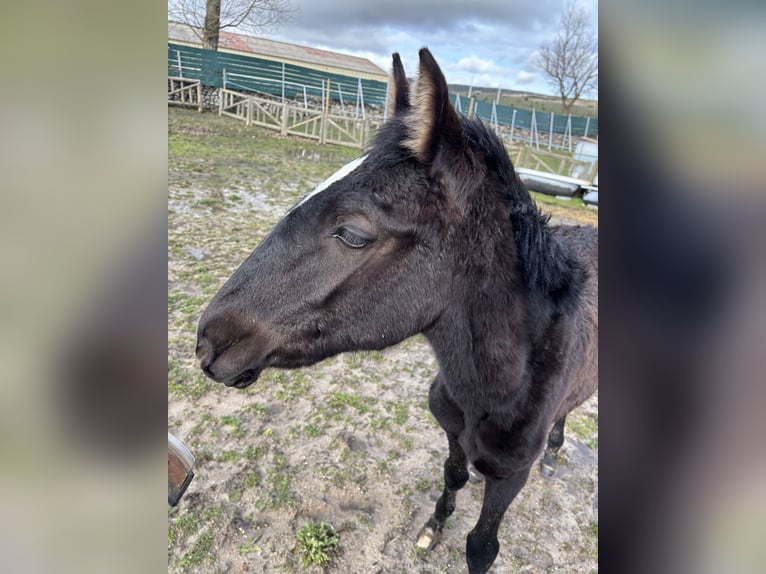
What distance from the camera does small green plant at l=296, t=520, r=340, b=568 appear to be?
2.51 m

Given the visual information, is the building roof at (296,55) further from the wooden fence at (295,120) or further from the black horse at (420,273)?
the black horse at (420,273)

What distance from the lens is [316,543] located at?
2553mm

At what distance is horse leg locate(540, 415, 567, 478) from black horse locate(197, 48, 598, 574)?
1696 mm

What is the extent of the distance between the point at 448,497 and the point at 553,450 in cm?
118

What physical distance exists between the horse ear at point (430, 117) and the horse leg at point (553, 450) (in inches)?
106

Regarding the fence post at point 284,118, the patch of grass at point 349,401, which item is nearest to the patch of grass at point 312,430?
the patch of grass at point 349,401

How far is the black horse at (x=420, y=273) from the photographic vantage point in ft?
5.11
